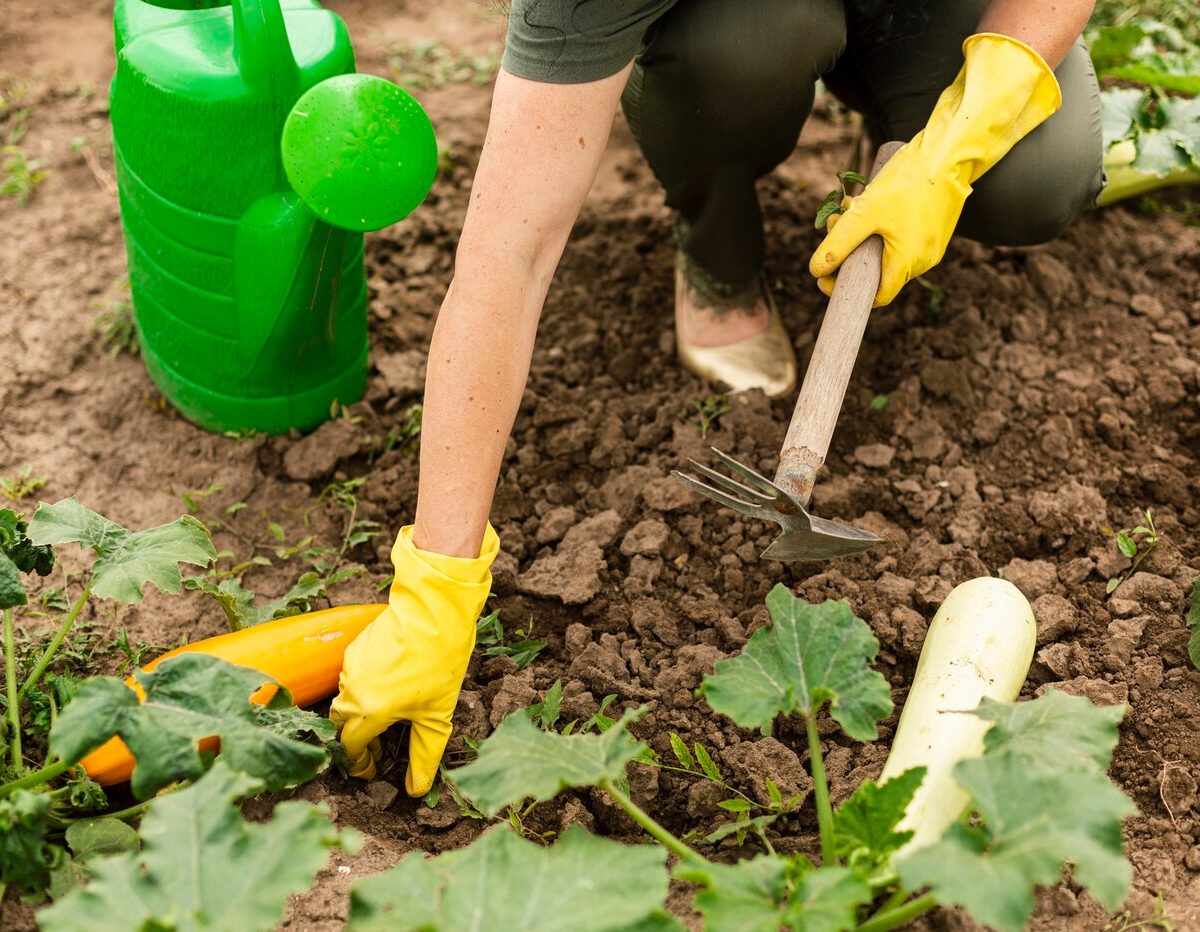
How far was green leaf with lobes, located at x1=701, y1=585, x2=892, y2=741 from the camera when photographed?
1.56 m

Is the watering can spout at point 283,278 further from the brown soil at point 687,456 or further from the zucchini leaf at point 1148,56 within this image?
the zucchini leaf at point 1148,56

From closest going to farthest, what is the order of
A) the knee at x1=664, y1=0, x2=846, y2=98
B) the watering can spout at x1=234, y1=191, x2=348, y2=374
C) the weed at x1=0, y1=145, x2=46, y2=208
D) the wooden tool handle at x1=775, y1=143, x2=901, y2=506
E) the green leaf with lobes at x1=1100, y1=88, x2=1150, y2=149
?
the wooden tool handle at x1=775, y1=143, x2=901, y2=506 → the watering can spout at x1=234, y1=191, x2=348, y2=374 → the knee at x1=664, y1=0, x2=846, y2=98 → the green leaf with lobes at x1=1100, y1=88, x2=1150, y2=149 → the weed at x1=0, y1=145, x2=46, y2=208

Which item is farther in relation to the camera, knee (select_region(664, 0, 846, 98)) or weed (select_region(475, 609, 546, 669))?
knee (select_region(664, 0, 846, 98))

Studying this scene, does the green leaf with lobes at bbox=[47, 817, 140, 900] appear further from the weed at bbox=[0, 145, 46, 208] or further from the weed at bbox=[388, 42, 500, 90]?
the weed at bbox=[388, 42, 500, 90]

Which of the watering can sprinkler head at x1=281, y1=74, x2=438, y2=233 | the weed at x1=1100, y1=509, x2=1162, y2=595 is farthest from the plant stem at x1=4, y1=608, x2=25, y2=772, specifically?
the weed at x1=1100, y1=509, x2=1162, y2=595

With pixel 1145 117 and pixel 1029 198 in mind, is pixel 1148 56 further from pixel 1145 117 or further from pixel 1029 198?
pixel 1029 198

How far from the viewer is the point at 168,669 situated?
1.56 meters

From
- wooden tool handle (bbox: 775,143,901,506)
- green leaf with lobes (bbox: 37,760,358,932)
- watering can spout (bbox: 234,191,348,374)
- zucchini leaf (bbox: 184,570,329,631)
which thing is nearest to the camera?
green leaf with lobes (bbox: 37,760,358,932)

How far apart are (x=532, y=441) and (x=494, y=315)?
752 millimetres

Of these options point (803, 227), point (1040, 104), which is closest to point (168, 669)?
point (1040, 104)

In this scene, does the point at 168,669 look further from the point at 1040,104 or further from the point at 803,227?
the point at 803,227

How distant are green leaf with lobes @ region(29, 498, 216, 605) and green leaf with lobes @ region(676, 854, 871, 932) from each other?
0.86 m

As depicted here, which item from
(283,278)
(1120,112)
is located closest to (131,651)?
(283,278)

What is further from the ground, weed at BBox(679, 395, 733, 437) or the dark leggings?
the dark leggings
